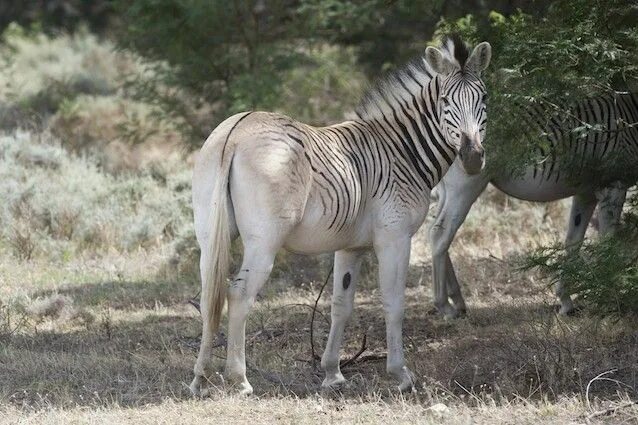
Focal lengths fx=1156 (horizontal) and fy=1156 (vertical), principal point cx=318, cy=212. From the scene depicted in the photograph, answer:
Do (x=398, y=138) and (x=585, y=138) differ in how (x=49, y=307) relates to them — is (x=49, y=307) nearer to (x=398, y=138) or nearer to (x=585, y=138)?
(x=398, y=138)

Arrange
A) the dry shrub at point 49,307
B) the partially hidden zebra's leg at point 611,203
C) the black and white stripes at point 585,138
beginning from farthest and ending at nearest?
the dry shrub at point 49,307 → the partially hidden zebra's leg at point 611,203 → the black and white stripes at point 585,138

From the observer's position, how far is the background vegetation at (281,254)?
7.74 m

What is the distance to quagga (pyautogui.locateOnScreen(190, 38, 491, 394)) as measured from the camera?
7387 millimetres

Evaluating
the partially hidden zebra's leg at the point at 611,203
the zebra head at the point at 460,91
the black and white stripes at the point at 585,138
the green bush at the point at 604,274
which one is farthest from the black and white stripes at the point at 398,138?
the partially hidden zebra's leg at the point at 611,203

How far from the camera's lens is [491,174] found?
9.97 meters

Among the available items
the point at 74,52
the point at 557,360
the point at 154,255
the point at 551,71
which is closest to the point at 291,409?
the point at 557,360

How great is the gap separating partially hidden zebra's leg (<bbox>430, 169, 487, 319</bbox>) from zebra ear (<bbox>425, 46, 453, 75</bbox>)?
7.64ft

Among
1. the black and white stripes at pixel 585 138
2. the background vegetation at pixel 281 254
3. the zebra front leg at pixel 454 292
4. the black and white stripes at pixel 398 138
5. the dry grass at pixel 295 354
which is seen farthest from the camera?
the zebra front leg at pixel 454 292

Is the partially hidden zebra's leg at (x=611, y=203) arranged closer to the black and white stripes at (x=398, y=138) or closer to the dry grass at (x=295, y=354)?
the dry grass at (x=295, y=354)

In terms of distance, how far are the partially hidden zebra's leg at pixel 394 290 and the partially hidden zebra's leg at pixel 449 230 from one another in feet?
8.03

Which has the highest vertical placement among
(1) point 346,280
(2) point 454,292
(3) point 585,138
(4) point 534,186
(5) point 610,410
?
(3) point 585,138

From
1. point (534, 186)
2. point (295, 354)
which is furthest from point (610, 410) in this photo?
point (534, 186)

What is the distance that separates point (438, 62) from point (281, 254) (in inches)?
180

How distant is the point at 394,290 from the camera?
8.15 m
